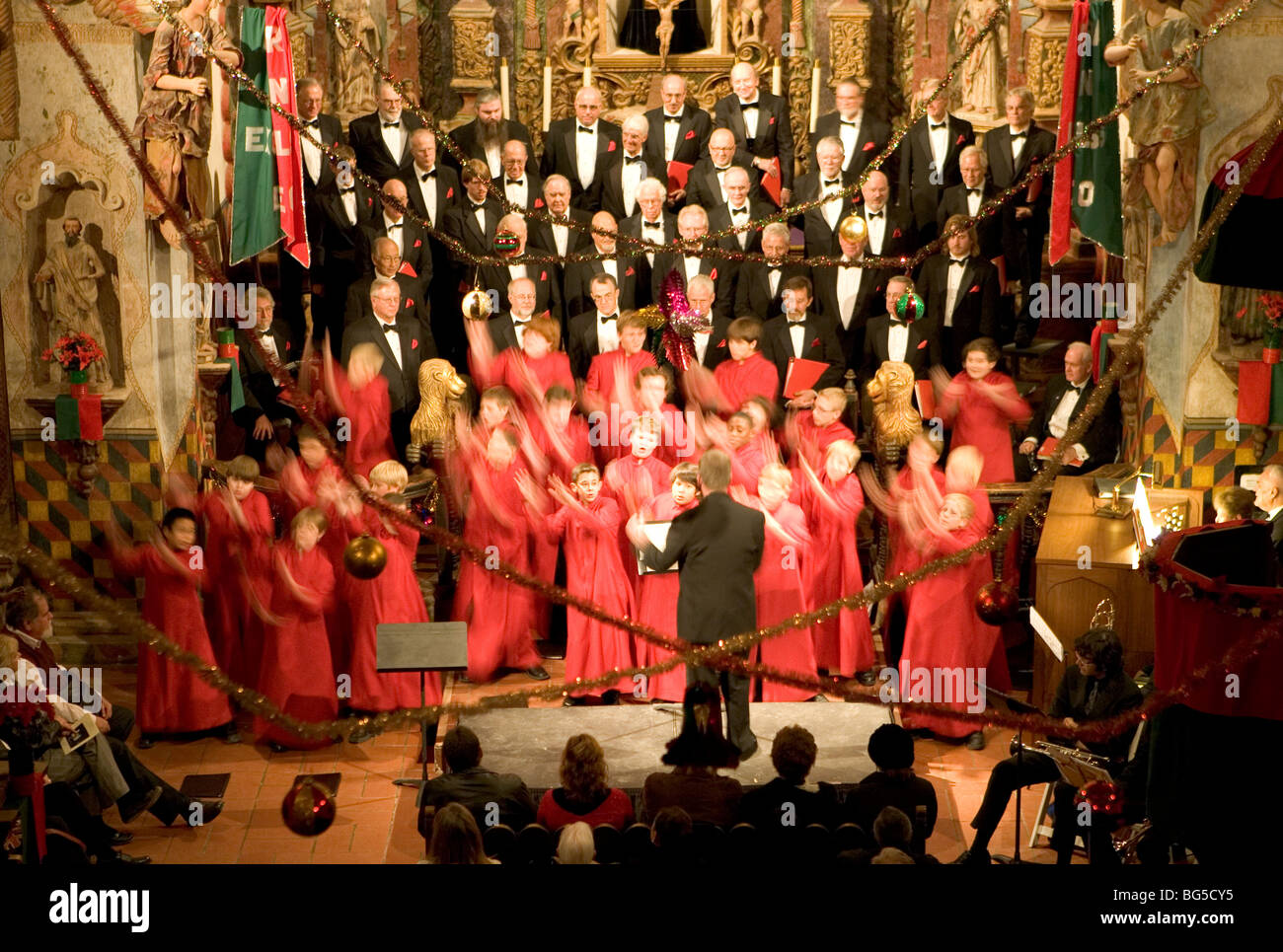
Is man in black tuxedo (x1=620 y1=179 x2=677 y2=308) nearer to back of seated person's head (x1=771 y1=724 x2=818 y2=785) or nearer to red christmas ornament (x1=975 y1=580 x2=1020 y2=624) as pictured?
red christmas ornament (x1=975 y1=580 x2=1020 y2=624)

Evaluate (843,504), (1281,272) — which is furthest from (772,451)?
(1281,272)

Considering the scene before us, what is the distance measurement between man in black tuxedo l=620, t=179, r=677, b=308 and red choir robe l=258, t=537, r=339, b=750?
3.05 meters

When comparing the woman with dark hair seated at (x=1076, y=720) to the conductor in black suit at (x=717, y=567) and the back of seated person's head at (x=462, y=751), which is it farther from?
the back of seated person's head at (x=462, y=751)

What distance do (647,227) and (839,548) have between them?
264cm

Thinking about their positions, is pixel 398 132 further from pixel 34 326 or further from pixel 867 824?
pixel 867 824

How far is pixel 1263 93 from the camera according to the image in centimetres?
979

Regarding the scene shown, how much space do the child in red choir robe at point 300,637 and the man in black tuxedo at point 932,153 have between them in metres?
4.87

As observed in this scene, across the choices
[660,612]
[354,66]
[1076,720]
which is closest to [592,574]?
[660,612]

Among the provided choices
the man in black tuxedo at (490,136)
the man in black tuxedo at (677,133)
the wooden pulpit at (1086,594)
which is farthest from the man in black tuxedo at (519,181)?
the wooden pulpit at (1086,594)

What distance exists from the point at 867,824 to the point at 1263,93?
5.16m

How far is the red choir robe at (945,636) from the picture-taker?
9328 millimetres

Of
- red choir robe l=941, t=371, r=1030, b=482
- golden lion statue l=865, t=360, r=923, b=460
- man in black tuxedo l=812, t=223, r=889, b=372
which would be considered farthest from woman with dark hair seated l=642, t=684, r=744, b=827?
man in black tuxedo l=812, t=223, r=889, b=372

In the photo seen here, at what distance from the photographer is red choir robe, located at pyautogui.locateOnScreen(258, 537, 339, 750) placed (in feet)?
30.4

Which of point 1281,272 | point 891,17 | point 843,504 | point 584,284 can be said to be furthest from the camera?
point 891,17
